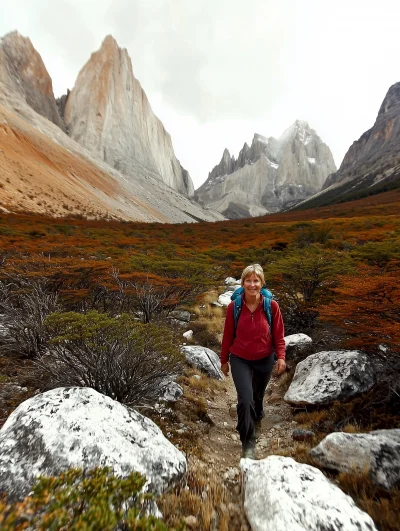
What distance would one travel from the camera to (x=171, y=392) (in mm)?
4434

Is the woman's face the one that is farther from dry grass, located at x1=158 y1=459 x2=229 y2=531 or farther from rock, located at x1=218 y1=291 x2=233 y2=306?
rock, located at x1=218 y1=291 x2=233 y2=306

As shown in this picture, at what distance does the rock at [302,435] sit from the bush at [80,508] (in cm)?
252

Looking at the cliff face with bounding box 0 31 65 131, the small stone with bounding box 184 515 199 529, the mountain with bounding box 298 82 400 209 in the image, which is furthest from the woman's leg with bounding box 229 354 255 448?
the mountain with bounding box 298 82 400 209

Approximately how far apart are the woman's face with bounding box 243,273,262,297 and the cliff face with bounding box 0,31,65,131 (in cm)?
8430

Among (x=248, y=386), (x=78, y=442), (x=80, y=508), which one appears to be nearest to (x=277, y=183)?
(x=248, y=386)

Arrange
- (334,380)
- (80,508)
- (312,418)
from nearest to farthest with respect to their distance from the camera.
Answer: (80,508) → (312,418) → (334,380)

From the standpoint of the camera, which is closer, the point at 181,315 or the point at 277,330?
the point at 277,330

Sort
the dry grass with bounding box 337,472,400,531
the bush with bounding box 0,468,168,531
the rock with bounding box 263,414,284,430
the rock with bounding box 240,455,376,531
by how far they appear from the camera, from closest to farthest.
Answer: the bush with bounding box 0,468,168,531 < the rock with bounding box 240,455,376,531 < the dry grass with bounding box 337,472,400,531 < the rock with bounding box 263,414,284,430

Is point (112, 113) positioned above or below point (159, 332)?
above

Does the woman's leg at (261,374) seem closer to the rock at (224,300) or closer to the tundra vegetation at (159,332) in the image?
the tundra vegetation at (159,332)

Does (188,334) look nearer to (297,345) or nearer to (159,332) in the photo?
(297,345)

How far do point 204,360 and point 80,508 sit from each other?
435 centimetres

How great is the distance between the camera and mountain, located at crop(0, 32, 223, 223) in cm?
3641

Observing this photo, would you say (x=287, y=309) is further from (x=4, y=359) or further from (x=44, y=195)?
(x=44, y=195)
